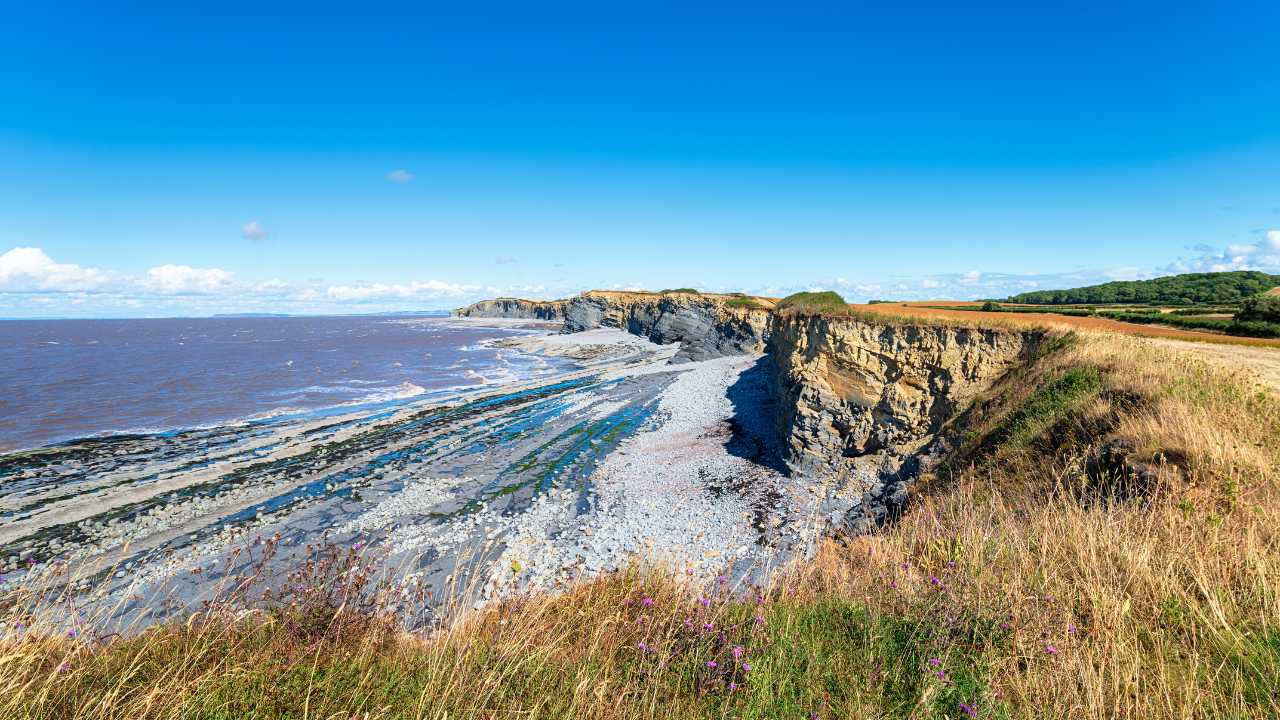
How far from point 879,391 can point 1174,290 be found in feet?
131

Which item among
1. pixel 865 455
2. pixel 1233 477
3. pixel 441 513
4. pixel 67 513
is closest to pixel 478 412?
pixel 441 513

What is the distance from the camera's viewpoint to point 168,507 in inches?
702

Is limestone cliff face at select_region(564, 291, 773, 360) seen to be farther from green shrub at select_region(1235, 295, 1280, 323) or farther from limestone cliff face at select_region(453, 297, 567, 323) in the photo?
limestone cliff face at select_region(453, 297, 567, 323)

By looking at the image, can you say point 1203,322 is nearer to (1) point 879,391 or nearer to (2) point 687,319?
(1) point 879,391

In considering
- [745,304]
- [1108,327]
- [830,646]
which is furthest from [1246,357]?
[745,304]

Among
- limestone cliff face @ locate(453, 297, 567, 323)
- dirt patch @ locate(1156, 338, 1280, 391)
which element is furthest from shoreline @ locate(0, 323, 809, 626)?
limestone cliff face @ locate(453, 297, 567, 323)

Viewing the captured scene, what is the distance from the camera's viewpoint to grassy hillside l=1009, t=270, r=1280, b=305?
111 feet

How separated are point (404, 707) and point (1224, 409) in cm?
1159

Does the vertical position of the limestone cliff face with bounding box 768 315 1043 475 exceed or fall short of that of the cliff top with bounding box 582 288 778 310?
it falls short

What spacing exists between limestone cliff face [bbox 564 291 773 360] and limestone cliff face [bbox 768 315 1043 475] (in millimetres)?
31563

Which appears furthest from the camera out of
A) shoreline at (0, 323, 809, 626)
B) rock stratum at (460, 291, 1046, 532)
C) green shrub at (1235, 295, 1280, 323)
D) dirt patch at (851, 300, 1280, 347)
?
green shrub at (1235, 295, 1280, 323)

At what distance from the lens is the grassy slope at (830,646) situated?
3016mm

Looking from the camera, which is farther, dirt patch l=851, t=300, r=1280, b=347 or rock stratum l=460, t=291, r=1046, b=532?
rock stratum l=460, t=291, r=1046, b=532

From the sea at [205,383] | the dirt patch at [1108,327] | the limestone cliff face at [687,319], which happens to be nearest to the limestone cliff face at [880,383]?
the dirt patch at [1108,327]
